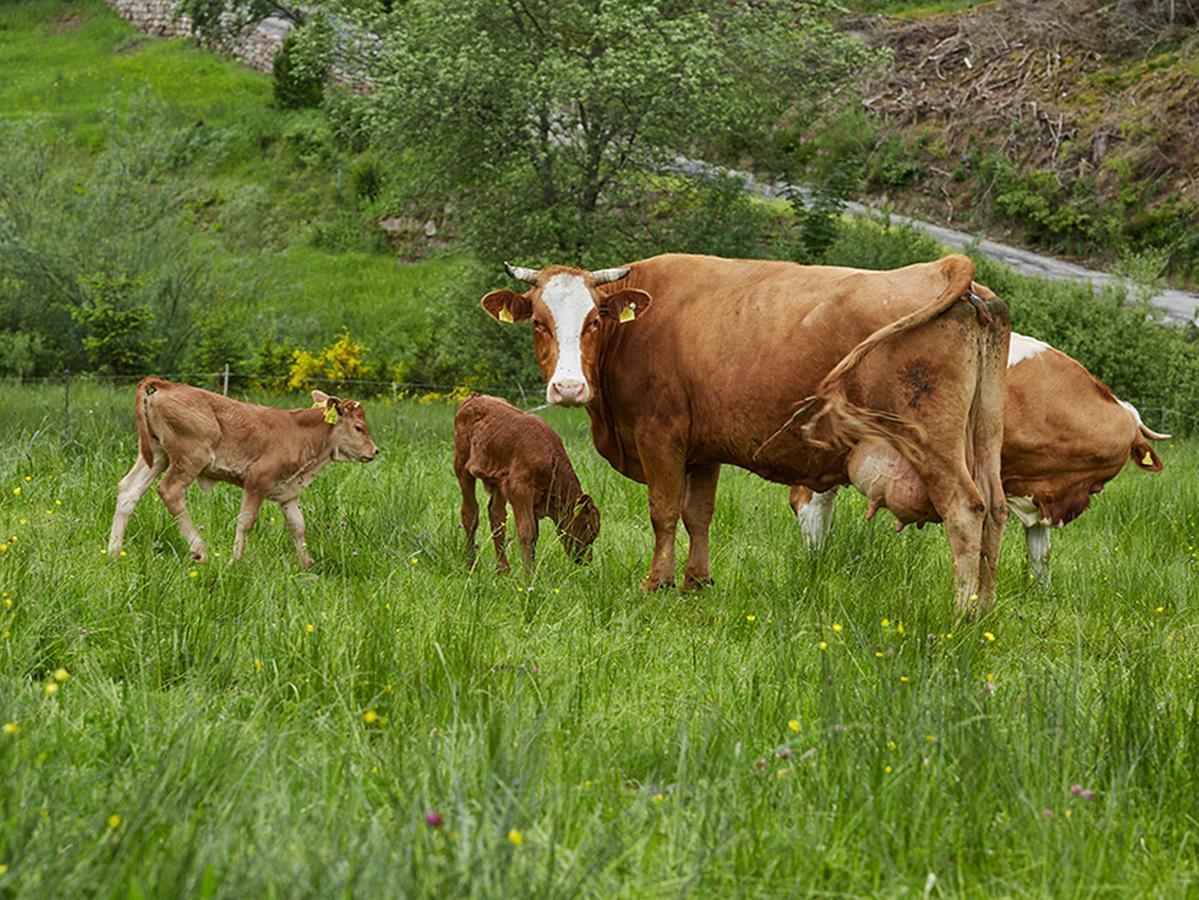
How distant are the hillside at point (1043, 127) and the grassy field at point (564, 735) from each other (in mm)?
20708

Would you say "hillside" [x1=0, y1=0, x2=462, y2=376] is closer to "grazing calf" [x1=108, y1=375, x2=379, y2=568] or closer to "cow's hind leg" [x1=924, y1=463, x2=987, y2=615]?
"grazing calf" [x1=108, y1=375, x2=379, y2=568]

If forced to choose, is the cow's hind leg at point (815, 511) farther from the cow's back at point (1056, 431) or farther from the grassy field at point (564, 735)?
the grassy field at point (564, 735)

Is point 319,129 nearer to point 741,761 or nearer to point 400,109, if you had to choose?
point 400,109

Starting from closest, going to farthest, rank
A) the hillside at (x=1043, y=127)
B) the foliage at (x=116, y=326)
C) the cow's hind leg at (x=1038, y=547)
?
the cow's hind leg at (x=1038, y=547) < the foliage at (x=116, y=326) < the hillside at (x=1043, y=127)

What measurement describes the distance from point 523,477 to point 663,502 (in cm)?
77

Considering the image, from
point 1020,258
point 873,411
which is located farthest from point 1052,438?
point 1020,258

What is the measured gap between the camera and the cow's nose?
6.00 meters

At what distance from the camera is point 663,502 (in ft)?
22.0

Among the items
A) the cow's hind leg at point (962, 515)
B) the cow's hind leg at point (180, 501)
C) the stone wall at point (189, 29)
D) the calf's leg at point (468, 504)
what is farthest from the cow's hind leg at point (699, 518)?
the stone wall at point (189, 29)

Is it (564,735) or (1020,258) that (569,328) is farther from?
(1020,258)

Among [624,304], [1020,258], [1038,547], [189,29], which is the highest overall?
[189,29]

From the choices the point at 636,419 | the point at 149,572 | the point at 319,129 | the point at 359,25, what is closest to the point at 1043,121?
the point at 359,25

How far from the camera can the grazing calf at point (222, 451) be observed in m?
6.54

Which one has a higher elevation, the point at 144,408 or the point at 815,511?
the point at 144,408
